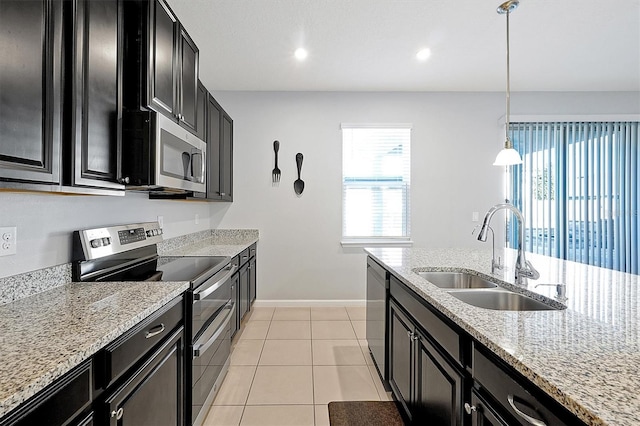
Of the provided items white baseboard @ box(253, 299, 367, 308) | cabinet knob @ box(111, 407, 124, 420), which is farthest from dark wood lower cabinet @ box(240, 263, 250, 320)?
cabinet knob @ box(111, 407, 124, 420)

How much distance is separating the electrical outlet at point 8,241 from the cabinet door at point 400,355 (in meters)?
1.80

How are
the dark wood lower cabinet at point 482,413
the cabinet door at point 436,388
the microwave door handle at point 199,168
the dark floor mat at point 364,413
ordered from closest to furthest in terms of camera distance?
the dark wood lower cabinet at point 482,413, the cabinet door at point 436,388, the dark floor mat at point 364,413, the microwave door handle at point 199,168

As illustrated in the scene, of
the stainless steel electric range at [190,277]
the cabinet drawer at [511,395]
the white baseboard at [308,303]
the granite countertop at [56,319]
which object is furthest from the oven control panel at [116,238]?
the white baseboard at [308,303]

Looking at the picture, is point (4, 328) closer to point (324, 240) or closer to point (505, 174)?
point (324, 240)

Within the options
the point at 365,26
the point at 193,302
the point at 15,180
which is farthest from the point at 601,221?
the point at 15,180

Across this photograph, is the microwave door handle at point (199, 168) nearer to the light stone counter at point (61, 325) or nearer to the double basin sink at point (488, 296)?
Result: the light stone counter at point (61, 325)

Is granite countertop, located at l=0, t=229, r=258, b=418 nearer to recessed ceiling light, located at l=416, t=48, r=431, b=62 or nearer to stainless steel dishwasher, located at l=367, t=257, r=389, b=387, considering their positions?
stainless steel dishwasher, located at l=367, t=257, r=389, b=387

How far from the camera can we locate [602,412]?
1.87 feet

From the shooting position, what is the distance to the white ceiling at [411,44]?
2436 millimetres

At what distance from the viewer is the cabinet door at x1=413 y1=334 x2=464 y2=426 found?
114cm

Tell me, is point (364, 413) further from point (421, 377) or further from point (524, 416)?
point (524, 416)

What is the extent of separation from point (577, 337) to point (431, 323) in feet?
1.81

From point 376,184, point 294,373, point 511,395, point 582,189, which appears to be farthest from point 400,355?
point 582,189

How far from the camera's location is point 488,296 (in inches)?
65.0
